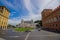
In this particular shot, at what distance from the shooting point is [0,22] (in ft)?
269

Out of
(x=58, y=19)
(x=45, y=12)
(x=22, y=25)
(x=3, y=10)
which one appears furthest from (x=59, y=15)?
(x=22, y=25)

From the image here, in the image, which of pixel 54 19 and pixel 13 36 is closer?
pixel 13 36

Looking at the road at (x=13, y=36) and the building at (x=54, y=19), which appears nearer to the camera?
the road at (x=13, y=36)

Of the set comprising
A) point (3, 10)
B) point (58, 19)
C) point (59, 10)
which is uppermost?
point (3, 10)

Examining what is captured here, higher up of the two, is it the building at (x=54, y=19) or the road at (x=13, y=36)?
the building at (x=54, y=19)

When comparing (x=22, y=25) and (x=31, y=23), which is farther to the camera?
(x=31, y=23)

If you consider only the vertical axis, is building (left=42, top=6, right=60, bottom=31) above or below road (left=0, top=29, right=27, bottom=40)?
above

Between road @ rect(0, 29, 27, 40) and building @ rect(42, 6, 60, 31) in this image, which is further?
building @ rect(42, 6, 60, 31)

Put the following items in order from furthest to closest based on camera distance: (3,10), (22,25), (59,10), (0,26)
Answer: (22,25)
(3,10)
(0,26)
(59,10)

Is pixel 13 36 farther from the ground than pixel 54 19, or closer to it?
closer to it

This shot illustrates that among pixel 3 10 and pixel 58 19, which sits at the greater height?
pixel 3 10

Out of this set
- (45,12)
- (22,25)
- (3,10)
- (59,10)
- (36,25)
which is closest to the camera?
(59,10)

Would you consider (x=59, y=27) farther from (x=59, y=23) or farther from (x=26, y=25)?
(x=26, y=25)

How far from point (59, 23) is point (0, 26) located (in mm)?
42265
